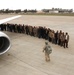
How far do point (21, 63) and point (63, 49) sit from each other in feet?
13.2

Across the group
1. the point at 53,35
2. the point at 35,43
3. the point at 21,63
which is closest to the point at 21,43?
the point at 35,43

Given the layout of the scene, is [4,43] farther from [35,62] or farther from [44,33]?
[44,33]

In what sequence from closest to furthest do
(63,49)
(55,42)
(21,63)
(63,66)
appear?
(63,66)
(21,63)
(63,49)
(55,42)

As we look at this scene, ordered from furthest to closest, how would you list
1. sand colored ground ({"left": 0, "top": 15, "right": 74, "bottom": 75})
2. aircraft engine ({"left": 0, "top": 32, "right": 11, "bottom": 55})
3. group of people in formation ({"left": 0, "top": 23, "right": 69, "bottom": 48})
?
group of people in formation ({"left": 0, "top": 23, "right": 69, "bottom": 48}) → aircraft engine ({"left": 0, "top": 32, "right": 11, "bottom": 55}) → sand colored ground ({"left": 0, "top": 15, "right": 74, "bottom": 75})

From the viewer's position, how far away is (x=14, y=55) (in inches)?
508

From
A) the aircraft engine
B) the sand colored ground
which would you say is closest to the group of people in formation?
the sand colored ground

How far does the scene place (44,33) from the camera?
58.1 feet

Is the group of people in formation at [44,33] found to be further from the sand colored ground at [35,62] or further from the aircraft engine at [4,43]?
the aircraft engine at [4,43]

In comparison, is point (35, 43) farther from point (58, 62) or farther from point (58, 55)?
point (58, 62)

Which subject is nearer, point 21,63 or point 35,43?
point 21,63

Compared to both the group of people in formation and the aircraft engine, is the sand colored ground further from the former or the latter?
the aircraft engine

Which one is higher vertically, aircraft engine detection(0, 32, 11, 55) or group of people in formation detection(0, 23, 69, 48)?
aircraft engine detection(0, 32, 11, 55)

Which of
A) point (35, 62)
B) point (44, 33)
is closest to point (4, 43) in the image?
point (35, 62)

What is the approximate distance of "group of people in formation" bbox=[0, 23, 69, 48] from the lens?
14.7 meters
